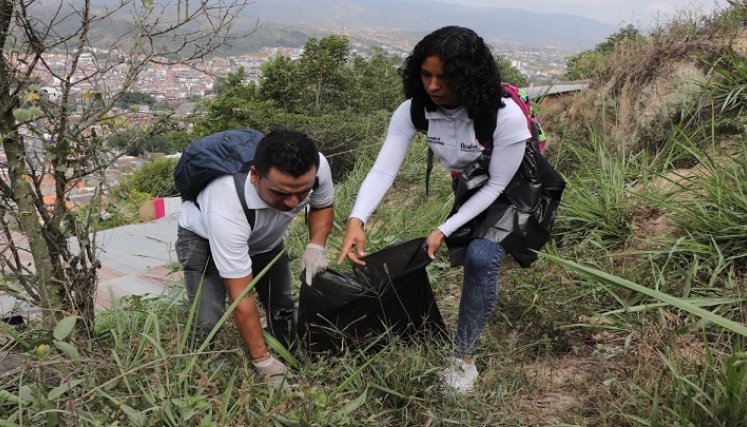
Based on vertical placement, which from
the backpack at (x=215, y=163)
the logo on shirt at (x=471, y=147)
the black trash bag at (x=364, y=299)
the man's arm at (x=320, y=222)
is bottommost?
the black trash bag at (x=364, y=299)

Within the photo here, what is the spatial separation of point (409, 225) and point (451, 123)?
73.5 inches

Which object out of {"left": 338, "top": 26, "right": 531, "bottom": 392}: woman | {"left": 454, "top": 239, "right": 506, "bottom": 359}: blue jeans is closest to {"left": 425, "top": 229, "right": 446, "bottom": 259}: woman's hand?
{"left": 338, "top": 26, "right": 531, "bottom": 392}: woman

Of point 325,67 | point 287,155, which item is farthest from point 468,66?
point 325,67

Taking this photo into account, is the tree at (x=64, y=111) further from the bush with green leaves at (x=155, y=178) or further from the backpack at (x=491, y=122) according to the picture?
the bush with green leaves at (x=155, y=178)

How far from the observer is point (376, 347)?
2.24 meters

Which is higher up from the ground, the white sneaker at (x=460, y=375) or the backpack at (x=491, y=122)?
the backpack at (x=491, y=122)

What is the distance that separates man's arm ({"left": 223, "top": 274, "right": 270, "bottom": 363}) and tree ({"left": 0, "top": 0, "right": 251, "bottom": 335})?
483 mm

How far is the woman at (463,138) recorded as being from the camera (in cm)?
187

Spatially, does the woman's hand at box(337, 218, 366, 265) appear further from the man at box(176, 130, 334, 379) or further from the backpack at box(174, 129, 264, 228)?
the backpack at box(174, 129, 264, 228)

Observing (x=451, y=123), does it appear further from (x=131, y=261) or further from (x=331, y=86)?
(x=331, y=86)

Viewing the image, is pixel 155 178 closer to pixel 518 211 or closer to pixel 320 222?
pixel 320 222

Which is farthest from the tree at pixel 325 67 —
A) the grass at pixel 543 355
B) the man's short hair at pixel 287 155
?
the man's short hair at pixel 287 155

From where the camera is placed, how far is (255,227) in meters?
2.13

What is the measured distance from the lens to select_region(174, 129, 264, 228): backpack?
6.88 ft
